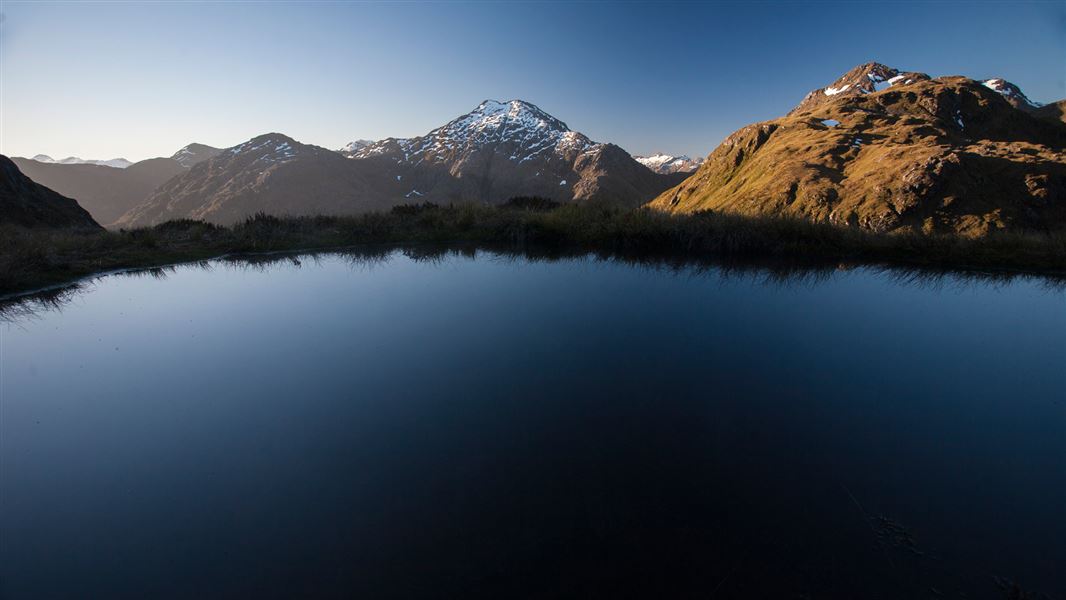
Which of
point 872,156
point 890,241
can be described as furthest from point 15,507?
point 872,156

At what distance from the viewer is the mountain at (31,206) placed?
24.5 metres

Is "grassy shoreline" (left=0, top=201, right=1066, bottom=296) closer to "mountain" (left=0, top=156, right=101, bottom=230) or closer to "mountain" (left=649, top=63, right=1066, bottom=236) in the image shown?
"mountain" (left=649, top=63, right=1066, bottom=236)

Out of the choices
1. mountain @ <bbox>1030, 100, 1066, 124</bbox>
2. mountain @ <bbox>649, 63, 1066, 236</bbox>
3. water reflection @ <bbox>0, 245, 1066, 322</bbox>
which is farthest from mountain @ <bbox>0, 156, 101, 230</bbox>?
mountain @ <bbox>1030, 100, 1066, 124</bbox>

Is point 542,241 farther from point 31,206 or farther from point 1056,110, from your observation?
point 1056,110

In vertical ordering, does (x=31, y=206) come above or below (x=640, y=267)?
above

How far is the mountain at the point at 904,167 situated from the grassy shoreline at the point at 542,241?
9.88 ft

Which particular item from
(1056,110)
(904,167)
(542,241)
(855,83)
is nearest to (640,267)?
(542,241)

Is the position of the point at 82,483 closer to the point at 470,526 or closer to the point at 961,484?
the point at 470,526

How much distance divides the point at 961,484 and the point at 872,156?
62813 millimetres

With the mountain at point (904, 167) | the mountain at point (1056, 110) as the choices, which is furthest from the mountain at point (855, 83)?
the mountain at point (904, 167)

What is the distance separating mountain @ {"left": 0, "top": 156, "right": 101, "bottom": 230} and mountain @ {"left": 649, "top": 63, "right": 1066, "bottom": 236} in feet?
130

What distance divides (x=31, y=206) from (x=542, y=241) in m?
35.7

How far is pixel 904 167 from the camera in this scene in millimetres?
38875

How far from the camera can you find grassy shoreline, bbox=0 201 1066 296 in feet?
41.4
